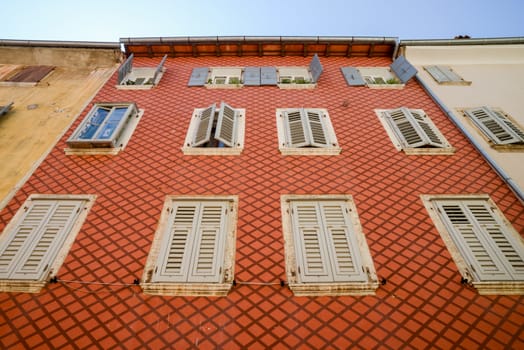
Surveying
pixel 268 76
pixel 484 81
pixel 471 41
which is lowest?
pixel 484 81

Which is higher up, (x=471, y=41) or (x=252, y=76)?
(x=471, y=41)

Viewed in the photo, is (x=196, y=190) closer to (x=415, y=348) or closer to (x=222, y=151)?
(x=222, y=151)

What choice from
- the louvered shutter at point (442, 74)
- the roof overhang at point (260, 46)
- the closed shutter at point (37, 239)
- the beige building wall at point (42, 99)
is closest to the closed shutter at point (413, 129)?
the louvered shutter at point (442, 74)

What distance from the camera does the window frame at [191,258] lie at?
17.4ft

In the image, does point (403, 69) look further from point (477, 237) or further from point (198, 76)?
point (477, 237)

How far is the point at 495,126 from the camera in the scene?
873 cm

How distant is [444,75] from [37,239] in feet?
39.7

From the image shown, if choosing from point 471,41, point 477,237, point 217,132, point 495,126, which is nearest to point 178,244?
point 217,132

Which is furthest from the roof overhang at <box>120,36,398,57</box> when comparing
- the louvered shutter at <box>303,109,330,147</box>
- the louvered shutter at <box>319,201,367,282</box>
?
the louvered shutter at <box>319,201,367,282</box>

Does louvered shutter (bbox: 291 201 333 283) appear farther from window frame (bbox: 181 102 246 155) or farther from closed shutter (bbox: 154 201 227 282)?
window frame (bbox: 181 102 246 155)

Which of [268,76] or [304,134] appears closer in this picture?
[304,134]

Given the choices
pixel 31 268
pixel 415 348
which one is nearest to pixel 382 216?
pixel 415 348

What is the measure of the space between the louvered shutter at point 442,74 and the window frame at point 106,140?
30.8ft

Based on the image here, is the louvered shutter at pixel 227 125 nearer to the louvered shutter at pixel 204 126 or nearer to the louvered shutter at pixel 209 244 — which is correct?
the louvered shutter at pixel 204 126
